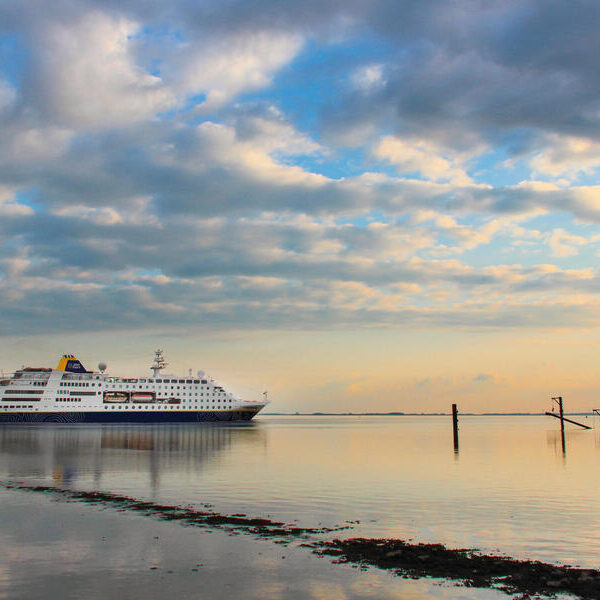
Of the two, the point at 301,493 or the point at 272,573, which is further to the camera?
the point at 301,493

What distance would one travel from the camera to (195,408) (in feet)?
453

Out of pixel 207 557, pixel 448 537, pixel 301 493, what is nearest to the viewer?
pixel 207 557

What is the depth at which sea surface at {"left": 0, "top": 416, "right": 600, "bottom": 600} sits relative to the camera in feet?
42.5

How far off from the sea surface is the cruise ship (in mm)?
91529

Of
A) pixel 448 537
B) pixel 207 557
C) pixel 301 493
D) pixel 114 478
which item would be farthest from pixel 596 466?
pixel 207 557

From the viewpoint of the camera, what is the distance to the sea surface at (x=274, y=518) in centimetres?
1297

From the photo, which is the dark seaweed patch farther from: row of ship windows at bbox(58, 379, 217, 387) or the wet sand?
row of ship windows at bbox(58, 379, 217, 387)

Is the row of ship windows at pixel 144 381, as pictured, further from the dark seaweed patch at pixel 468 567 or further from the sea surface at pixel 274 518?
the dark seaweed patch at pixel 468 567

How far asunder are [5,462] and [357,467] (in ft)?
82.0

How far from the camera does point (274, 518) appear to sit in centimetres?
2119

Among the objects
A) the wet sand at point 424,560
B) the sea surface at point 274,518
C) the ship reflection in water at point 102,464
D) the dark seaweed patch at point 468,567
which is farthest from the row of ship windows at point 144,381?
the dark seaweed patch at point 468,567

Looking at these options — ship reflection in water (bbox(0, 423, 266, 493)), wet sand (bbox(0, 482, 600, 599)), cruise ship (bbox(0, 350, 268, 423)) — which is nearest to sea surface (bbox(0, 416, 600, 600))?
ship reflection in water (bbox(0, 423, 266, 493))

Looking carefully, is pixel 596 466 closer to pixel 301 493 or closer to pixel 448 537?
pixel 301 493

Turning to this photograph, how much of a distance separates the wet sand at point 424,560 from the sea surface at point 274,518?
0.67 metres
